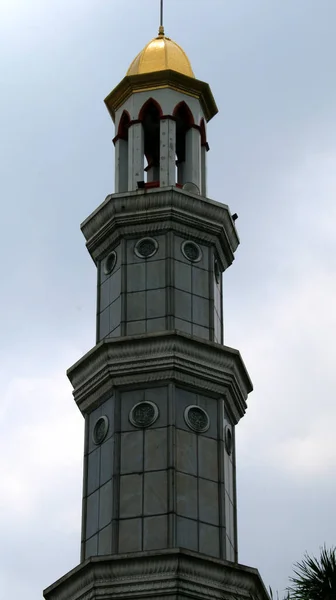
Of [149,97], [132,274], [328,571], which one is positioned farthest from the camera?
[149,97]

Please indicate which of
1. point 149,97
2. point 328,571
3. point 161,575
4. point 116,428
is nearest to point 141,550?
point 161,575

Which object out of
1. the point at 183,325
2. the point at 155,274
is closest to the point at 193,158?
the point at 155,274

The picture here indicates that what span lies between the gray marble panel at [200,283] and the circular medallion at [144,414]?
364cm

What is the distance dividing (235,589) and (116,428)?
4916 millimetres

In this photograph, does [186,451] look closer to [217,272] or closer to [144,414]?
[144,414]

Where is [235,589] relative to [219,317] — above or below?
below

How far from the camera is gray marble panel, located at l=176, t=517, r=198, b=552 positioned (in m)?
35.2

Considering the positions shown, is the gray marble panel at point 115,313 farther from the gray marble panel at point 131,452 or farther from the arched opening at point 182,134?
the arched opening at point 182,134

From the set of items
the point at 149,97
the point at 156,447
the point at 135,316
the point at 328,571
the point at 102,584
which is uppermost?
the point at 149,97

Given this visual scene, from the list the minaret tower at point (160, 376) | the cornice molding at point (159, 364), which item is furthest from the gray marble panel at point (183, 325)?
the cornice molding at point (159, 364)

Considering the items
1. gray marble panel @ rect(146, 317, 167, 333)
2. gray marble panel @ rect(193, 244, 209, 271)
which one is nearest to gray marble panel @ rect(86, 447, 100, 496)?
gray marble panel @ rect(146, 317, 167, 333)

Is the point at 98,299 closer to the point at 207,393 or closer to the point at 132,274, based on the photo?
the point at 132,274

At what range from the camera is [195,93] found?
43000mm

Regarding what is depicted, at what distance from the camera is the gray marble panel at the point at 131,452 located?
119ft
